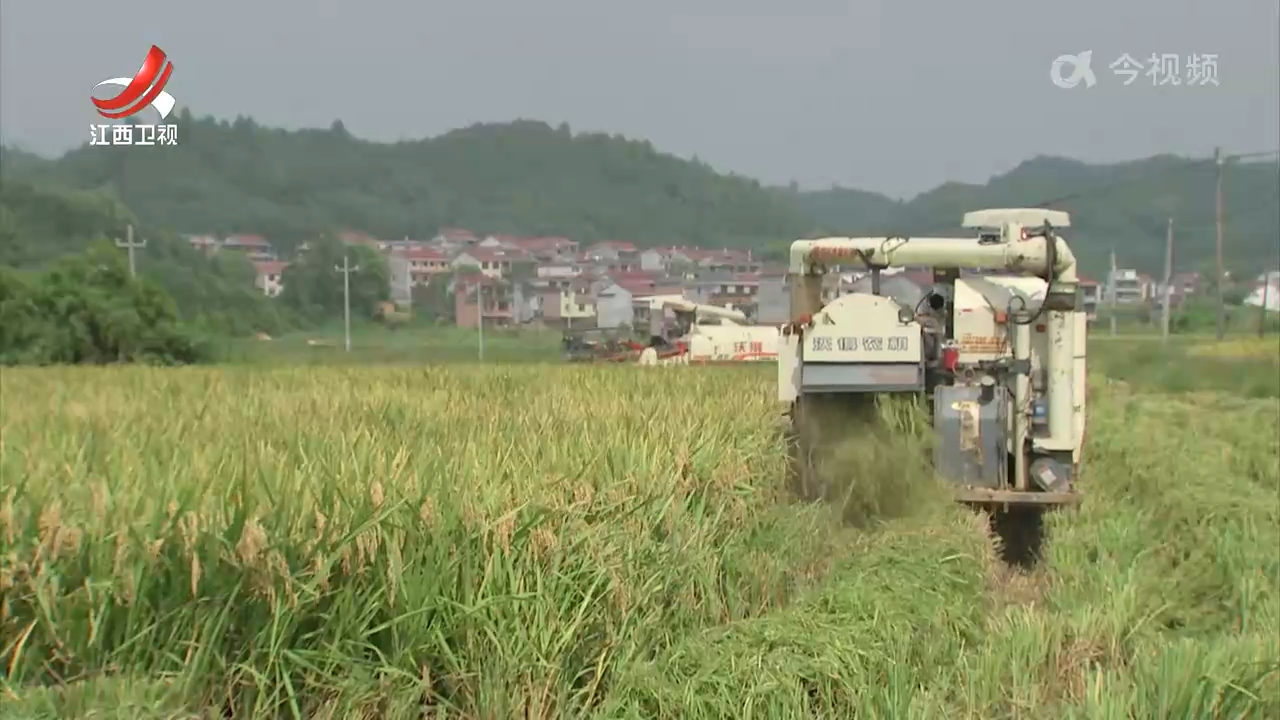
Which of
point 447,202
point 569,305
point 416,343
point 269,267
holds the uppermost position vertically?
point 447,202

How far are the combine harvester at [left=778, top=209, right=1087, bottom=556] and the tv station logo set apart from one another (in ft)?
21.1

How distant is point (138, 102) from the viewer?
1052 centimetres

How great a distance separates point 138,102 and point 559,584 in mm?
8608

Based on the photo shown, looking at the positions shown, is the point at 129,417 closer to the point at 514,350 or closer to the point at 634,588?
the point at 634,588

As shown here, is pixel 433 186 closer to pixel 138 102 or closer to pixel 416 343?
pixel 416 343

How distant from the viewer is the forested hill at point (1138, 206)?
245 feet

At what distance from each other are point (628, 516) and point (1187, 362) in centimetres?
2779

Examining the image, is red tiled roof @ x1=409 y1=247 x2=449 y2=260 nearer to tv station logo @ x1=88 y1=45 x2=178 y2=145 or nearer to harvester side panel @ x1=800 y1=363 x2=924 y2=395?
tv station logo @ x1=88 y1=45 x2=178 y2=145

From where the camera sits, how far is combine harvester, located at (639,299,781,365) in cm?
2284

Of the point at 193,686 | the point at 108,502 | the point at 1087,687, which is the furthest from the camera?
the point at 1087,687

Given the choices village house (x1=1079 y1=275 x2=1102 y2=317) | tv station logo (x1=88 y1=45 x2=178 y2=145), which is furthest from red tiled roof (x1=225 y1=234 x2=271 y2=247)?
tv station logo (x1=88 y1=45 x2=178 y2=145)

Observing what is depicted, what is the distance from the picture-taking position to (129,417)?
22.1 feet

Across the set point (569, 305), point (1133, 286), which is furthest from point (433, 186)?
point (1133, 286)

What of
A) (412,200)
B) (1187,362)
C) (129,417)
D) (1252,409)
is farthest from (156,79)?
(412,200)
